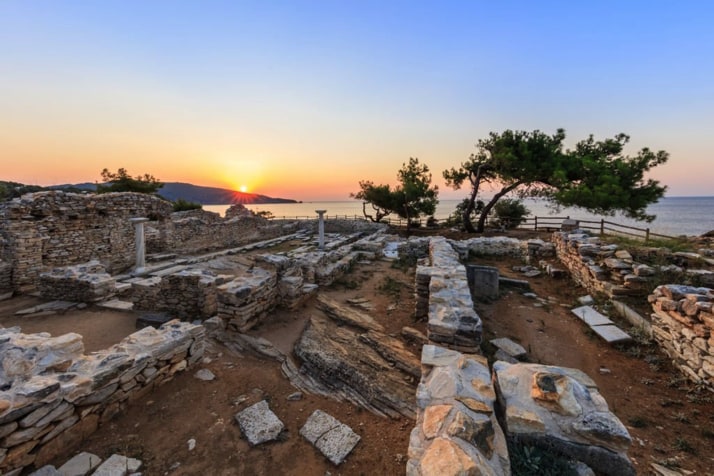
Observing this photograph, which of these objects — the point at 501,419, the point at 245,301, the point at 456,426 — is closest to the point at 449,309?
the point at 501,419

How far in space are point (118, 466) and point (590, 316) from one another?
7.67 meters

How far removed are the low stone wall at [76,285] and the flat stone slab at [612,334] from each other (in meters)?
10.8

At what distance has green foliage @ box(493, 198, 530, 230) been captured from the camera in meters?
21.7

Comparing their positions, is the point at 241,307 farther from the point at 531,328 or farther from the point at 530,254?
the point at 530,254

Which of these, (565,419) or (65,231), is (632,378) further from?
(65,231)

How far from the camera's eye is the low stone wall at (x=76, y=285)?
675 cm

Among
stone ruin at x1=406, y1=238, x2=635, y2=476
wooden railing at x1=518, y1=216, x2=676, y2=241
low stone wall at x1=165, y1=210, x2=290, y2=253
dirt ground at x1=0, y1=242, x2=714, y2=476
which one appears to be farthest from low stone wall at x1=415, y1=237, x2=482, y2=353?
low stone wall at x1=165, y1=210, x2=290, y2=253

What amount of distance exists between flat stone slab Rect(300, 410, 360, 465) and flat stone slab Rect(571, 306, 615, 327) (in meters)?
5.29

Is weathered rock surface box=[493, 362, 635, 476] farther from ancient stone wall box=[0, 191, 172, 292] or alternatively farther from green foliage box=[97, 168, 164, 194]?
green foliage box=[97, 168, 164, 194]

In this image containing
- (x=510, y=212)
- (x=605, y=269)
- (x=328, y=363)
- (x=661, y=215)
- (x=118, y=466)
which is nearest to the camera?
(x=118, y=466)

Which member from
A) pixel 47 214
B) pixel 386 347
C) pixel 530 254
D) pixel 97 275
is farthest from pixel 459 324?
pixel 47 214

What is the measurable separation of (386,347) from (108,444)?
11.3 feet

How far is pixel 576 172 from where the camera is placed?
16.5 m

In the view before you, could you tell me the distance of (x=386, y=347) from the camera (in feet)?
14.7
